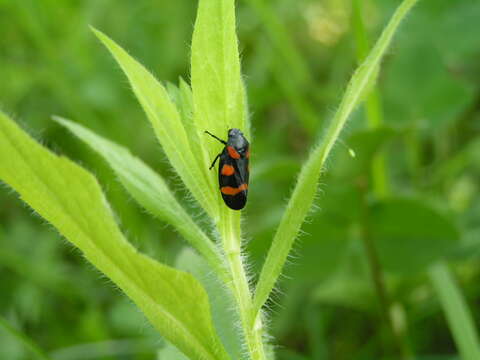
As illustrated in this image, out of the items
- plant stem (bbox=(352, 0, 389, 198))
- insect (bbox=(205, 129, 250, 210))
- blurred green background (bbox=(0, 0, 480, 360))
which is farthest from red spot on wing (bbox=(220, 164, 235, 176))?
plant stem (bbox=(352, 0, 389, 198))

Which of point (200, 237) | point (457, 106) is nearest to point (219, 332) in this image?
point (200, 237)

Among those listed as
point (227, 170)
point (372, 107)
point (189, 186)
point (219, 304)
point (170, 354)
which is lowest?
point (170, 354)

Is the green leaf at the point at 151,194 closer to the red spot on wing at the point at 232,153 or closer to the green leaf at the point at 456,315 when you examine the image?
the red spot on wing at the point at 232,153

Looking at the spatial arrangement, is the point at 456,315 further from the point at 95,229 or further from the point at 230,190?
the point at 95,229

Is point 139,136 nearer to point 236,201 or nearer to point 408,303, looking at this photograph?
point 408,303

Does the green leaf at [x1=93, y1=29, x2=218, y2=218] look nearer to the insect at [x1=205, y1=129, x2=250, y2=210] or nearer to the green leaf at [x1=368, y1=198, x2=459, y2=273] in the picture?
the insect at [x1=205, y1=129, x2=250, y2=210]

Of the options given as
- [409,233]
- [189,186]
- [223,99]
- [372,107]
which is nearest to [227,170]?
[189,186]
